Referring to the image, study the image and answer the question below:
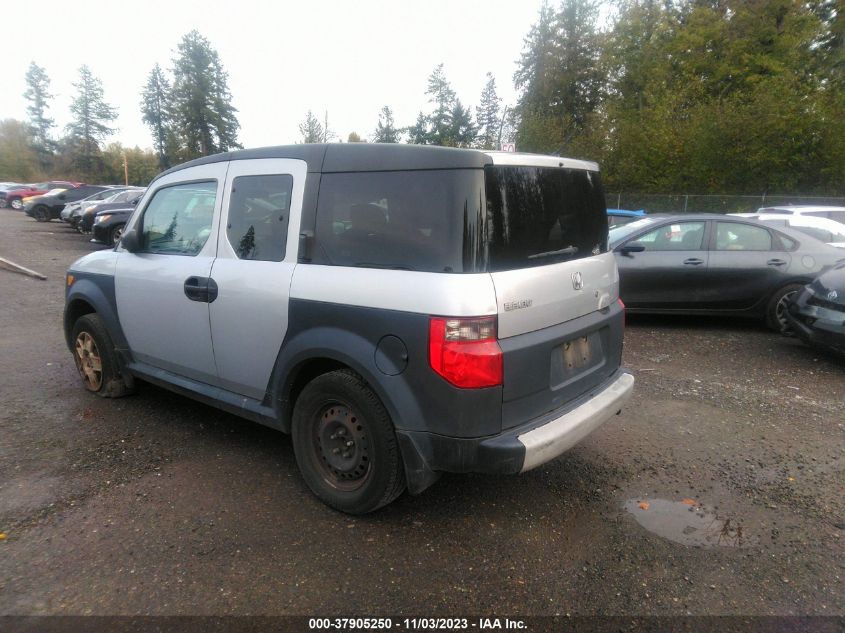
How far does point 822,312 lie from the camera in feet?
19.9

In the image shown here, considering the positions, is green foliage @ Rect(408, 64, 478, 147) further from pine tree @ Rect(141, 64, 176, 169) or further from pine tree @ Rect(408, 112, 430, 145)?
pine tree @ Rect(141, 64, 176, 169)

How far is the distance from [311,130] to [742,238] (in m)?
53.6

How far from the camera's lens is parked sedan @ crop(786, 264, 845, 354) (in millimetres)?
5871

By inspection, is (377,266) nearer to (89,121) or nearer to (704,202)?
(704,202)

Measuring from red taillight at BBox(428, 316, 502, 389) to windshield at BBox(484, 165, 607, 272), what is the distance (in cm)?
31

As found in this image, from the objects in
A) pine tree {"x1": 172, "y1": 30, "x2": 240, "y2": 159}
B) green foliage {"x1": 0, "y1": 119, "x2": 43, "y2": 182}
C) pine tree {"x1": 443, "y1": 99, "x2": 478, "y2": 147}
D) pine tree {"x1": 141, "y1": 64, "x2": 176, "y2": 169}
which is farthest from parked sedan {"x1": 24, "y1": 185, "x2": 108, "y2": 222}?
pine tree {"x1": 443, "y1": 99, "x2": 478, "y2": 147}

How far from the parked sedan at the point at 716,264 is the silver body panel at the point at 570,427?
14.8 feet

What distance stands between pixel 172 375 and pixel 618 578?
321 centimetres

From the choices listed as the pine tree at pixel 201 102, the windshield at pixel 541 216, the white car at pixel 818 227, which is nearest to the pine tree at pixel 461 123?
the pine tree at pixel 201 102

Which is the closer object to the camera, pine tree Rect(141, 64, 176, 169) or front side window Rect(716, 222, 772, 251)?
front side window Rect(716, 222, 772, 251)

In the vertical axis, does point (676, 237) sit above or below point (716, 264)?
above

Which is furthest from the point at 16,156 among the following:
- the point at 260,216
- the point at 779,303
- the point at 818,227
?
the point at 779,303

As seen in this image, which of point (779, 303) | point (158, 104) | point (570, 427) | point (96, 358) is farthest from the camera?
point (158, 104)

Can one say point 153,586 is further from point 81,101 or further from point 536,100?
point 81,101
